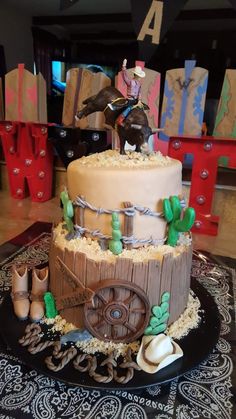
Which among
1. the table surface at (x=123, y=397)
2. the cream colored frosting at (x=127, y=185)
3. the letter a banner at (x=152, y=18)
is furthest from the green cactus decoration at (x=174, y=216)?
the letter a banner at (x=152, y=18)

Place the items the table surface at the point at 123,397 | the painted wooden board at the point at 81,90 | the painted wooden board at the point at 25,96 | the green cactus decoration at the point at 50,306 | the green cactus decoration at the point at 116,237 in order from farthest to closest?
the painted wooden board at the point at 25,96 < the painted wooden board at the point at 81,90 < the green cactus decoration at the point at 50,306 < the green cactus decoration at the point at 116,237 < the table surface at the point at 123,397

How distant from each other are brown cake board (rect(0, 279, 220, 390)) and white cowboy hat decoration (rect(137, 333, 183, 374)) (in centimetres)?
1

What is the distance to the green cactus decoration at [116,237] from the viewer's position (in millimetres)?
884

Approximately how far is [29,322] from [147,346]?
0.38 meters

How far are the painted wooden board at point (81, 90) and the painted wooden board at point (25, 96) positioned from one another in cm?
16

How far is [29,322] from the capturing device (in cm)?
102

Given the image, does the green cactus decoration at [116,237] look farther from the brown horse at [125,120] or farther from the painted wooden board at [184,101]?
the painted wooden board at [184,101]

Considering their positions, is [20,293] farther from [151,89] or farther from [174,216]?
[151,89]

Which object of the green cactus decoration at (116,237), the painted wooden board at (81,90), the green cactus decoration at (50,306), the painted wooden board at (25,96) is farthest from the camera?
the painted wooden board at (25,96)

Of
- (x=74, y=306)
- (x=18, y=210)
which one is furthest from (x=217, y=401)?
(x=18, y=210)

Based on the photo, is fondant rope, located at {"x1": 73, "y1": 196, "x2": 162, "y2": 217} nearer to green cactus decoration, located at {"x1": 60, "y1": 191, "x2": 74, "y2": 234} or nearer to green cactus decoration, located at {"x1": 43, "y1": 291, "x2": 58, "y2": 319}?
green cactus decoration, located at {"x1": 60, "y1": 191, "x2": 74, "y2": 234}

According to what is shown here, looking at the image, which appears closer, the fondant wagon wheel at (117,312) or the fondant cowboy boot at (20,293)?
Result: the fondant wagon wheel at (117,312)

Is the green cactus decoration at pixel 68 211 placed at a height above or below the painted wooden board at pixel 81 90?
below

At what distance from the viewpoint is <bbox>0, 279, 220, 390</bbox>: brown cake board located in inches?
31.8
